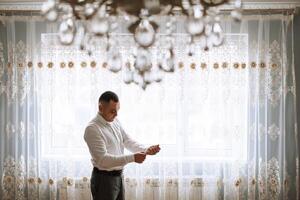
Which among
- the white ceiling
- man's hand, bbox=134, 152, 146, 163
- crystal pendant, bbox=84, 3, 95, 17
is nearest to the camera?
crystal pendant, bbox=84, 3, 95, 17

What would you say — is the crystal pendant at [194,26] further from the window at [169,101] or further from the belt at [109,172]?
the window at [169,101]

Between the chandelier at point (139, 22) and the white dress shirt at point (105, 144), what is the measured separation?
1.18 metres

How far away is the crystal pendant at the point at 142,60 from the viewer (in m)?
2.24

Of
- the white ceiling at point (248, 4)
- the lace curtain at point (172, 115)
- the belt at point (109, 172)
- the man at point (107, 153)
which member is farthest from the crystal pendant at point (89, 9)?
the white ceiling at point (248, 4)

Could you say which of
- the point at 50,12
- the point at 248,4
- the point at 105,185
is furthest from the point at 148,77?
the point at 248,4

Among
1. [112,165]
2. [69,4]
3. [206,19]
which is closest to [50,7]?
[69,4]

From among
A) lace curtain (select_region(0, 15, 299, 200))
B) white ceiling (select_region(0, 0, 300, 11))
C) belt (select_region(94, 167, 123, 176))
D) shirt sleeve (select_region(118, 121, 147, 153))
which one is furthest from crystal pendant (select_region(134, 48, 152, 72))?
white ceiling (select_region(0, 0, 300, 11))

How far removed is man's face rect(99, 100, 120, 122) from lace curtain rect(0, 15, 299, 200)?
0.78m

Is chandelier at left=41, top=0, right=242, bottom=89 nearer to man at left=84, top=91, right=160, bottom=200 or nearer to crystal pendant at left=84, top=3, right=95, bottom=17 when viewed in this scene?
crystal pendant at left=84, top=3, right=95, bottom=17

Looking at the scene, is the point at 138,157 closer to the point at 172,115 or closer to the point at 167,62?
the point at 172,115

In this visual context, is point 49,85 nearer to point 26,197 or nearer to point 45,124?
point 45,124

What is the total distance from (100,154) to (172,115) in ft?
3.81

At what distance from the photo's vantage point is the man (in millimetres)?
3506

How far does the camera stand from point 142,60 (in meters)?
2.24
